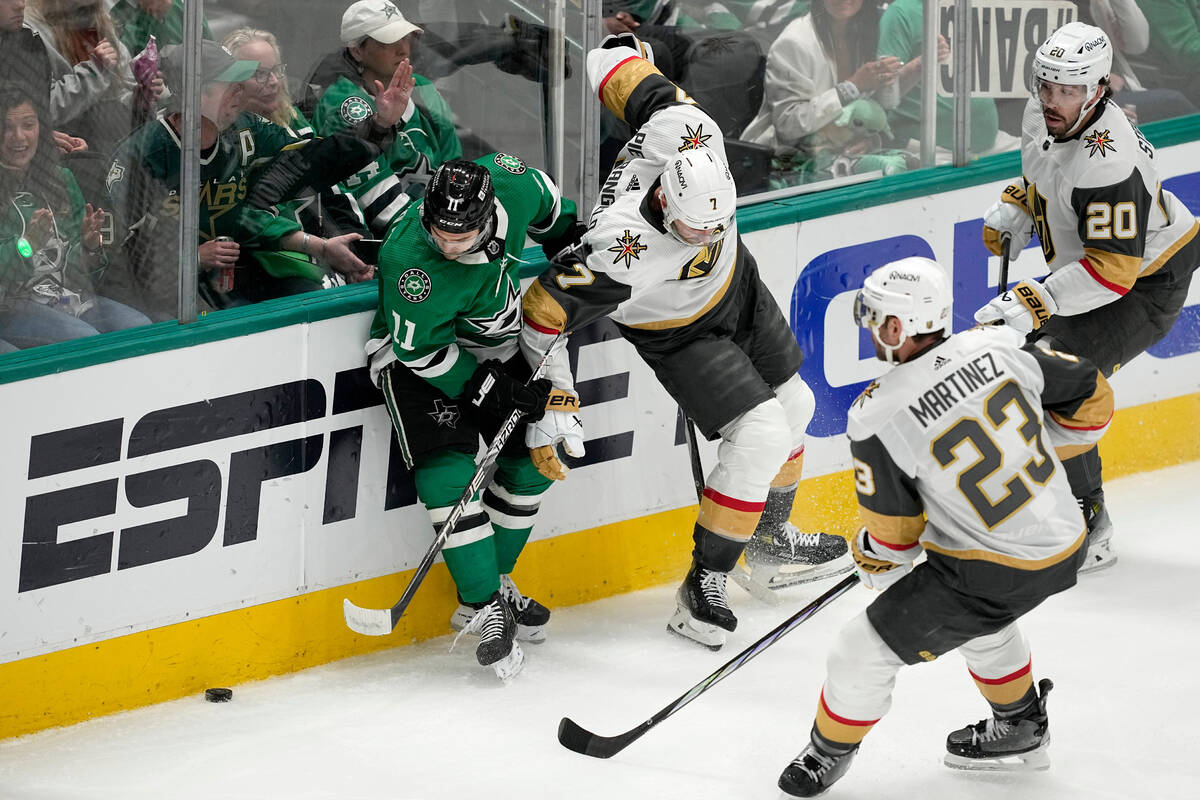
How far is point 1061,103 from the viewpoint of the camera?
3.83 meters

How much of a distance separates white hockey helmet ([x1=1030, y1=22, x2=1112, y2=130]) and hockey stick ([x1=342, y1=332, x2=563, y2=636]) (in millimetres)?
1330

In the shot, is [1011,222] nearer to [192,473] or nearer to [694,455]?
[694,455]

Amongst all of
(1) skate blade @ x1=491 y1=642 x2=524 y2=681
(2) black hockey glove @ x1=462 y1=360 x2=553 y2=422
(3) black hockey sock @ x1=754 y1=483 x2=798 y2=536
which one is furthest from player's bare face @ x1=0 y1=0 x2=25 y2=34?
(3) black hockey sock @ x1=754 y1=483 x2=798 y2=536

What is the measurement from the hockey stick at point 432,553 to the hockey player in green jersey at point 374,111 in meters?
0.57

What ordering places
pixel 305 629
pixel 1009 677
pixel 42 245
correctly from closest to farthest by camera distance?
pixel 1009 677 < pixel 42 245 < pixel 305 629

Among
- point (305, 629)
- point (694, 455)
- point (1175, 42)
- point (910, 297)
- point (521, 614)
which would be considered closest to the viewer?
point (910, 297)

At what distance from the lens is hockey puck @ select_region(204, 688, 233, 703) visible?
11.8 ft

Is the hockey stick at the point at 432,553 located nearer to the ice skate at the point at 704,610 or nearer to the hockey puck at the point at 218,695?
the hockey puck at the point at 218,695

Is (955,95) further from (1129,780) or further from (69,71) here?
(69,71)

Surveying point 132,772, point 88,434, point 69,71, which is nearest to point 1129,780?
point 132,772

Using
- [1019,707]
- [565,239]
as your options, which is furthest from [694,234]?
[1019,707]

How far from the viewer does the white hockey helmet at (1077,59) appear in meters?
3.77

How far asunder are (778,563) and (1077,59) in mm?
1464

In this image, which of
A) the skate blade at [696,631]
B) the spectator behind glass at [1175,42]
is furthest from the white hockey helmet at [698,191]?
the spectator behind glass at [1175,42]
